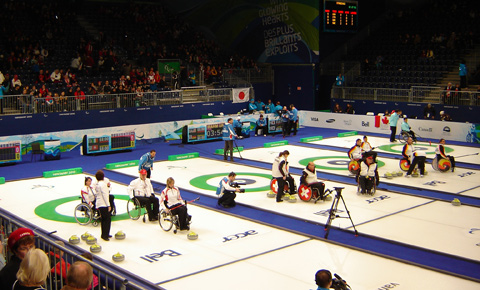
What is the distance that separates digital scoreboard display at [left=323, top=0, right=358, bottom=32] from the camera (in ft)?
134

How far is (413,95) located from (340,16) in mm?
9002

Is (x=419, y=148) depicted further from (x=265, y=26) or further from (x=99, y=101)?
(x=265, y=26)

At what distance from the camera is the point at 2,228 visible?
32.1 ft

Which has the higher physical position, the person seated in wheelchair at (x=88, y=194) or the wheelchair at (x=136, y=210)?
the person seated in wheelchair at (x=88, y=194)

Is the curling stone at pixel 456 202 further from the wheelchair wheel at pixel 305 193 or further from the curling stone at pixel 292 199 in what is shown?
the curling stone at pixel 292 199

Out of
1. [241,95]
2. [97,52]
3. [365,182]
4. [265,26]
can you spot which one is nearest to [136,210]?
[365,182]

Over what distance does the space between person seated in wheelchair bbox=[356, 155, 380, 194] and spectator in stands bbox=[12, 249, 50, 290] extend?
14121 millimetres

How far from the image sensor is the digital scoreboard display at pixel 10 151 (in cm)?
2512

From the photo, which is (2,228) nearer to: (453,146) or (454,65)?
(453,146)

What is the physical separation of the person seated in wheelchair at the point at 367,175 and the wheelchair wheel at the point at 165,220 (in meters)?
7.03

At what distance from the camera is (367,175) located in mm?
18953

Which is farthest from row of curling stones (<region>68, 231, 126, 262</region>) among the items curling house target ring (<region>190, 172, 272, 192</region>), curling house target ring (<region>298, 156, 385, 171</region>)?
curling house target ring (<region>298, 156, 385, 171</region>)

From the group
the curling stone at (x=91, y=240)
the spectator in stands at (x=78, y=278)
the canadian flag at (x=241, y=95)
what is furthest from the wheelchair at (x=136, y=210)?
the canadian flag at (x=241, y=95)

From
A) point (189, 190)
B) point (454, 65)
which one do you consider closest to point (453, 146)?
point (454, 65)
